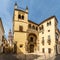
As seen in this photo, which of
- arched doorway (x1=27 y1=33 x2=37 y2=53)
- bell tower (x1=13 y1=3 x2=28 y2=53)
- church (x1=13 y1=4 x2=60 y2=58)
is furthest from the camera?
arched doorway (x1=27 y1=33 x2=37 y2=53)

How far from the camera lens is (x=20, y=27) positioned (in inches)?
1576

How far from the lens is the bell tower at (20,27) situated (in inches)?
1535

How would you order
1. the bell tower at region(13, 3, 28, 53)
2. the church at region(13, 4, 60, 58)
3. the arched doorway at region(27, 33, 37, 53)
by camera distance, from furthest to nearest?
the arched doorway at region(27, 33, 37, 53) < the bell tower at region(13, 3, 28, 53) < the church at region(13, 4, 60, 58)

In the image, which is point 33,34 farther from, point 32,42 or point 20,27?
point 20,27

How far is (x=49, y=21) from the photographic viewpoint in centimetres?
4097

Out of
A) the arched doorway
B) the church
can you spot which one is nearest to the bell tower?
the church

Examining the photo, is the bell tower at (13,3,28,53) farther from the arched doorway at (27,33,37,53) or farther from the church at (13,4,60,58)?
the arched doorway at (27,33,37,53)

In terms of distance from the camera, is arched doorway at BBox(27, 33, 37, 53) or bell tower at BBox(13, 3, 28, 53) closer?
bell tower at BBox(13, 3, 28, 53)

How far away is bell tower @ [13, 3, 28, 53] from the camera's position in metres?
39.0

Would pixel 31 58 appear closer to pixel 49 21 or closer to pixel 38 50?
pixel 38 50

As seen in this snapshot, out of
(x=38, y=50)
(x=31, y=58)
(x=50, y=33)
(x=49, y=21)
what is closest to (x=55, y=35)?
(x=50, y=33)

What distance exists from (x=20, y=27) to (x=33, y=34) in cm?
574

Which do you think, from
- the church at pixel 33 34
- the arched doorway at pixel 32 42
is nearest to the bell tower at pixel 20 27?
the church at pixel 33 34

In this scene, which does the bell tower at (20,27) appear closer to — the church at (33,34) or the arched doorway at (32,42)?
the church at (33,34)
